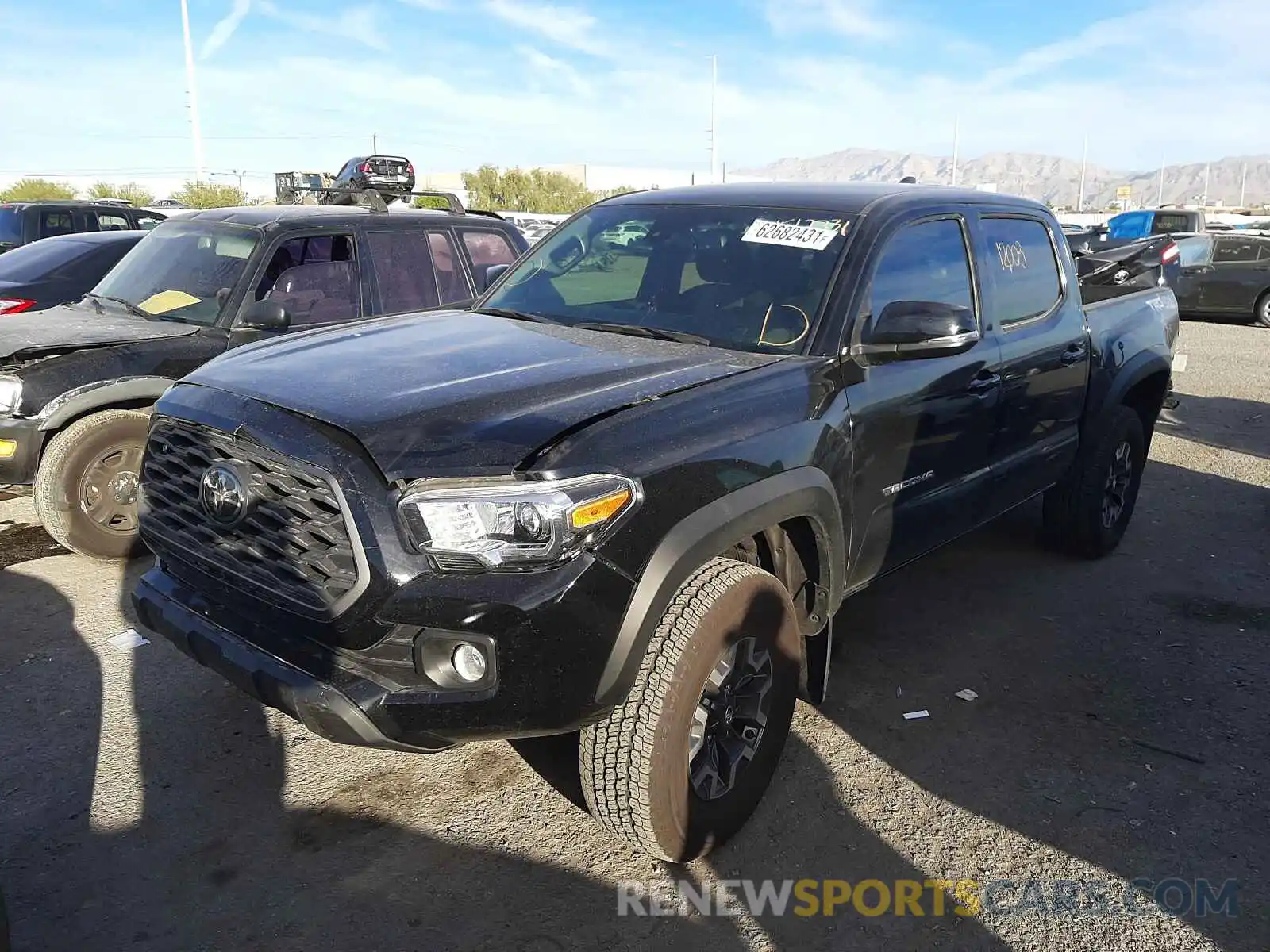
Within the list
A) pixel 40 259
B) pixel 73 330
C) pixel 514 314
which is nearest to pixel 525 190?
pixel 40 259

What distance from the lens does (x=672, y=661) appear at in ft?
8.54

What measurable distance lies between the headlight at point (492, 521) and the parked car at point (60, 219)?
11258 mm

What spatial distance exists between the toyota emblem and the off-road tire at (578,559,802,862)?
110cm

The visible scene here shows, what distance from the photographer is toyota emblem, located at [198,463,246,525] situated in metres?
2.57

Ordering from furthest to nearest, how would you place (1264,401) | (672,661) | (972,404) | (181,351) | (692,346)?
(1264,401)
(181,351)
(972,404)
(692,346)
(672,661)

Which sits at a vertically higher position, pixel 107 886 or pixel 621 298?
pixel 621 298

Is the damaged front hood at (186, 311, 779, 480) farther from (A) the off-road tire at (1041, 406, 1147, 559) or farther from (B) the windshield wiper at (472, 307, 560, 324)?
(A) the off-road tire at (1041, 406, 1147, 559)

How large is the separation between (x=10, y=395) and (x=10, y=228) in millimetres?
8595

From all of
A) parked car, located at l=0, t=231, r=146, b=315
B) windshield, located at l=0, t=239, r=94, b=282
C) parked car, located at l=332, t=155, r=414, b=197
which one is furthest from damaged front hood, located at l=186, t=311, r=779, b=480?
parked car, located at l=332, t=155, r=414, b=197

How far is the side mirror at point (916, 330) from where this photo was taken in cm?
322

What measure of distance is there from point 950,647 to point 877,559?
3.73ft

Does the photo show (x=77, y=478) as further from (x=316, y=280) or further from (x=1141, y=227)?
(x=1141, y=227)

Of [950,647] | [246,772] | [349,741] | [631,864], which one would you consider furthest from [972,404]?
[246,772]

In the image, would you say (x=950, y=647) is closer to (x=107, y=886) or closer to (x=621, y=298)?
(x=621, y=298)
